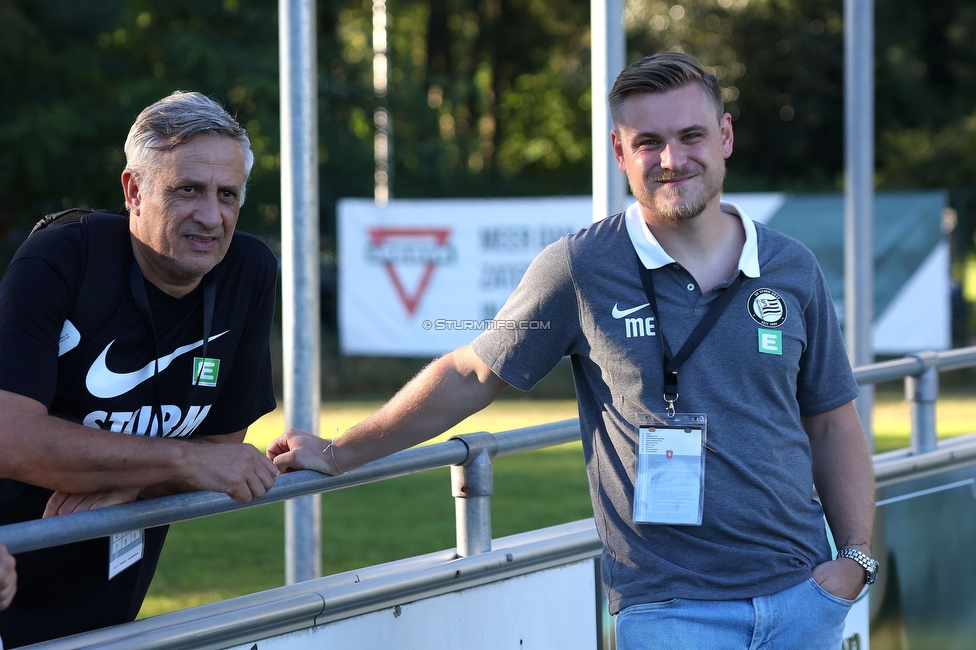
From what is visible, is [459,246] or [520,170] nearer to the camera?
[459,246]

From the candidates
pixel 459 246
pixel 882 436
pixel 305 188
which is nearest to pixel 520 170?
pixel 459 246

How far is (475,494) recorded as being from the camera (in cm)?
304

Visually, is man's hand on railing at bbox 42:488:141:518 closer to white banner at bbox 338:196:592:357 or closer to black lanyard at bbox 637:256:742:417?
black lanyard at bbox 637:256:742:417

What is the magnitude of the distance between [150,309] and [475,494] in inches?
37.4

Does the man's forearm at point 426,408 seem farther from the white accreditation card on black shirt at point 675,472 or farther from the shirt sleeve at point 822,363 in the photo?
the shirt sleeve at point 822,363

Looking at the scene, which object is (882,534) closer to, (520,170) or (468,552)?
(468,552)

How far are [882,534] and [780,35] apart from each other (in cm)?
2343

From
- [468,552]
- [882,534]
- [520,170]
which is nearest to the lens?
[468,552]

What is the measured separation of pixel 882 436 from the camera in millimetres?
11742

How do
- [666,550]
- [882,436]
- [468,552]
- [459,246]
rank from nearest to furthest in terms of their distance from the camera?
[666,550] → [468,552] → [882,436] → [459,246]

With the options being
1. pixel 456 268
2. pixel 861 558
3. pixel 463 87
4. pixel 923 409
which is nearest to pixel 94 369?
pixel 861 558

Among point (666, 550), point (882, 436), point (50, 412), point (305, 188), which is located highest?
point (305, 188)

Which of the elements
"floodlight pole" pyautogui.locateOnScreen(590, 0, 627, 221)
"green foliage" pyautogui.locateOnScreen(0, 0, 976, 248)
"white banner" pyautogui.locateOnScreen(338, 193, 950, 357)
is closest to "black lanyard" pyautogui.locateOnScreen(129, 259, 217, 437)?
"floodlight pole" pyautogui.locateOnScreen(590, 0, 627, 221)

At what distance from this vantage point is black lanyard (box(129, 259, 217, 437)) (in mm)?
2650
